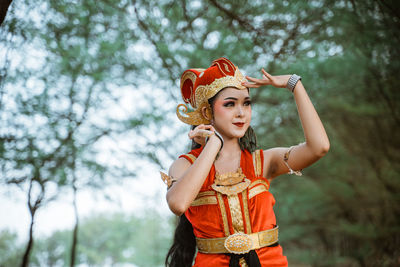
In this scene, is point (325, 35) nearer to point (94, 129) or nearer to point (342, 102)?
point (342, 102)

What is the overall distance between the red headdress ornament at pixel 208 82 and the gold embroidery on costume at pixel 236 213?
0.51 m

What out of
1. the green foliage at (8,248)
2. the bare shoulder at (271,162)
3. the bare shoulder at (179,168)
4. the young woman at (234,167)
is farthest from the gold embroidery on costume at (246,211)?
the green foliage at (8,248)

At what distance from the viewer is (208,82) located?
84.8 inches

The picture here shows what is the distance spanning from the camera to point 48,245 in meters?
12.0

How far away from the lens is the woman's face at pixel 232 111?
2080 millimetres

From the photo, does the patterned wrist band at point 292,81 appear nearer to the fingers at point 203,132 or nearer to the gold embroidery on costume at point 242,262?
the fingers at point 203,132

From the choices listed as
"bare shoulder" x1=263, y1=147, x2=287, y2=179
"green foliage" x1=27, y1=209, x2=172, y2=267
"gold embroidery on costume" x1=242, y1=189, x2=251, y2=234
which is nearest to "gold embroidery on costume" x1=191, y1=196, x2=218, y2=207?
"gold embroidery on costume" x1=242, y1=189, x2=251, y2=234

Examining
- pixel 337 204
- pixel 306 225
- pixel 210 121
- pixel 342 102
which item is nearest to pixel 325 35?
pixel 342 102

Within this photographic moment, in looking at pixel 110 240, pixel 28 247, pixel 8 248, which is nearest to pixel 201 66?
pixel 28 247

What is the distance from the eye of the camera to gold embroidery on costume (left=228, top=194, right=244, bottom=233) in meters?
2.00

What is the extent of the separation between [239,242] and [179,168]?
51 centimetres

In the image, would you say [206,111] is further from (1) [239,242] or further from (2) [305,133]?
(1) [239,242]

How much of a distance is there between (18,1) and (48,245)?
1017cm

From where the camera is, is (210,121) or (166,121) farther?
(166,121)
